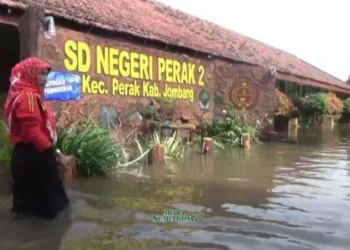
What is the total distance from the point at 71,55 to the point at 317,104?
57.8ft

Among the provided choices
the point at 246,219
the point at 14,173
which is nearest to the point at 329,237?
the point at 246,219

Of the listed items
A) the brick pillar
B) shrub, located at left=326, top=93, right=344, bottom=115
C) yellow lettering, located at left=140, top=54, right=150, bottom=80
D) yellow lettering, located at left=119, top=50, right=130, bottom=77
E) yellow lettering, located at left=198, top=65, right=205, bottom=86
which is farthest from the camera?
shrub, located at left=326, top=93, right=344, bottom=115

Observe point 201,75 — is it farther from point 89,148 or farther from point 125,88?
point 89,148

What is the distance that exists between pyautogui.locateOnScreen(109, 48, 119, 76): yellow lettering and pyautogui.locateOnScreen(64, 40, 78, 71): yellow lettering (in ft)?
3.18

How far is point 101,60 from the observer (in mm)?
9523

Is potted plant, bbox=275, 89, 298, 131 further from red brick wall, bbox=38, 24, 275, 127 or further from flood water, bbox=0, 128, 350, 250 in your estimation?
flood water, bbox=0, 128, 350, 250

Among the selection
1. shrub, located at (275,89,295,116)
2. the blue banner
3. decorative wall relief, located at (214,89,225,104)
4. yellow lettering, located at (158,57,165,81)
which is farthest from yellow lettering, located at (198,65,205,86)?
shrub, located at (275,89,295,116)

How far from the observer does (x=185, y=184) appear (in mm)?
6695

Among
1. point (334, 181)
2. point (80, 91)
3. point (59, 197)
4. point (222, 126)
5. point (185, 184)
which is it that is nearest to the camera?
point (59, 197)

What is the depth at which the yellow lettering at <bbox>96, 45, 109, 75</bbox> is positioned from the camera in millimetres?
9453

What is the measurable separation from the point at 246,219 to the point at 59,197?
1853mm

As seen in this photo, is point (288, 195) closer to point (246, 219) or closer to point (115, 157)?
point (246, 219)

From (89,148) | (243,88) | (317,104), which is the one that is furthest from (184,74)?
(317,104)

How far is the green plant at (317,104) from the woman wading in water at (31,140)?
21135mm
